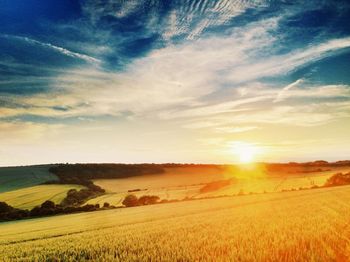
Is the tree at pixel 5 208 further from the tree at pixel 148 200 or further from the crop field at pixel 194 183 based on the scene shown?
the tree at pixel 148 200

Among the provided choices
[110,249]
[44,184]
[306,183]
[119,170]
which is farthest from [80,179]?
[110,249]

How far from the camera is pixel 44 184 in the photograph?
3575 inches

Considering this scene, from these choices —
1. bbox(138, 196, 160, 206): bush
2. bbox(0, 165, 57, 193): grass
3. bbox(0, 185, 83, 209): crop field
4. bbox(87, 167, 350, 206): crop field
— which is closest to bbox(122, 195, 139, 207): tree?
bbox(138, 196, 160, 206): bush

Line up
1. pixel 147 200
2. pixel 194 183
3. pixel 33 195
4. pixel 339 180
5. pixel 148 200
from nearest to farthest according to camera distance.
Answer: pixel 339 180, pixel 147 200, pixel 148 200, pixel 33 195, pixel 194 183

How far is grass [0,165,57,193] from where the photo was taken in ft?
294

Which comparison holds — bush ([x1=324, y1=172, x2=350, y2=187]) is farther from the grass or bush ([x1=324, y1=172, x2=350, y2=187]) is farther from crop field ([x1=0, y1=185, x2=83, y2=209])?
the grass

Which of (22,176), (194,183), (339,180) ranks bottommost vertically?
(339,180)

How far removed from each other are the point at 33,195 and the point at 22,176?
28.9 m

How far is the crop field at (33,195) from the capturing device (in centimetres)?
6612

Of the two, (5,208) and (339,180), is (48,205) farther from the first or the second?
(339,180)

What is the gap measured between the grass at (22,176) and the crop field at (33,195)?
7341 mm

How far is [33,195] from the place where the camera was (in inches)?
2889

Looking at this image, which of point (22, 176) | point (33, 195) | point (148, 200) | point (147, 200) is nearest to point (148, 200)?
point (148, 200)

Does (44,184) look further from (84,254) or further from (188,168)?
(84,254)
